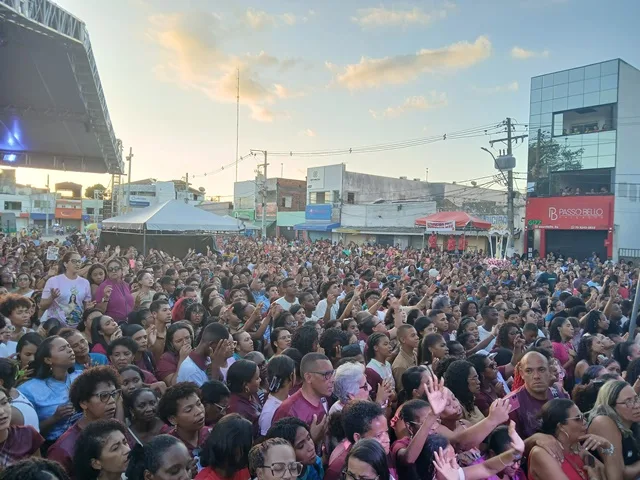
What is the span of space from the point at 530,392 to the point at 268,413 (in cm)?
190

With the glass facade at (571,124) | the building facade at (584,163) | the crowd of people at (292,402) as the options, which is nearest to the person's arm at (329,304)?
the crowd of people at (292,402)

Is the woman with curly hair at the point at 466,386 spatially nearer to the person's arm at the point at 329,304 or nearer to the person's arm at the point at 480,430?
the person's arm at the point at 480,430

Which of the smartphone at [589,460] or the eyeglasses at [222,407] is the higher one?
the eyeglasses at [222,407]

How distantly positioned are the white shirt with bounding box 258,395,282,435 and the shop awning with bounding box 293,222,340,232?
31.9 m

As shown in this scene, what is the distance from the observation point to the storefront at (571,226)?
2325cm

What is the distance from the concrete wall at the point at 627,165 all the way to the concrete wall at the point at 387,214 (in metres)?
11.4

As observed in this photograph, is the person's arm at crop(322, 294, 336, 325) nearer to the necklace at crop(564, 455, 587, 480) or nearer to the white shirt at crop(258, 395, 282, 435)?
the white shirt at crop(258, 395, 282, 435)

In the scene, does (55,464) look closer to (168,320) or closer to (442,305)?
(168,320)

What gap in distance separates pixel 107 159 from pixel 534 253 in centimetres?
2170

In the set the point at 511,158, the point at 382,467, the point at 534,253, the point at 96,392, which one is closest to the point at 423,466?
the point at 382,467

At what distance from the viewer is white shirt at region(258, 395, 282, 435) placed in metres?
3.09

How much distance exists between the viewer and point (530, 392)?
3.34 m

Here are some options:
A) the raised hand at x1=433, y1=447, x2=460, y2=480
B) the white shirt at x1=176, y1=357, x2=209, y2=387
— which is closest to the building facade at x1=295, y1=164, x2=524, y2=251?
the white shirt at x1=176, y1=357, x2=209, y2=387

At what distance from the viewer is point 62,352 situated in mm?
3191
